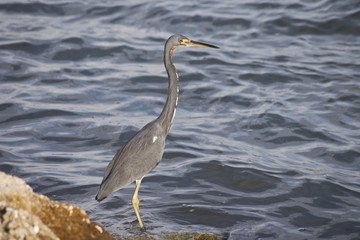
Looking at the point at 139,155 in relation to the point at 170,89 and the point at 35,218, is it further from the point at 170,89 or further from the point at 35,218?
the point at 35,218

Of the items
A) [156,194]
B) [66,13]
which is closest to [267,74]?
[156,194]

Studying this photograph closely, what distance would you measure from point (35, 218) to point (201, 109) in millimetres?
6736

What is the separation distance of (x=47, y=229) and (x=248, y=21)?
11.2m

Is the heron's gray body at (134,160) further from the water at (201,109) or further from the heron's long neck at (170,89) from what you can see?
the water at (201,109)

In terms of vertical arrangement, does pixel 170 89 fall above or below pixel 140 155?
above

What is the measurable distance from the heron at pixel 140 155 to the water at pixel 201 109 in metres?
0.46

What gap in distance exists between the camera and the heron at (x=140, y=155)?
5.66m

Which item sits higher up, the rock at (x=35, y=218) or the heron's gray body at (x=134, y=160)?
the rock at (x=35, y=218)

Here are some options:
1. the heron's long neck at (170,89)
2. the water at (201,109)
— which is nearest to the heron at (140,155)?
the heron's long neck at (170,89)

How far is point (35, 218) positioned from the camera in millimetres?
3146

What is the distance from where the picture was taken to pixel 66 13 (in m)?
14.1

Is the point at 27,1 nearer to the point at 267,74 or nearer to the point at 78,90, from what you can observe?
the point at 78,90

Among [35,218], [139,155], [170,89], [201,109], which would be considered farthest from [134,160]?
[201,109]

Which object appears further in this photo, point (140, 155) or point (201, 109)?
point (201, 109)
